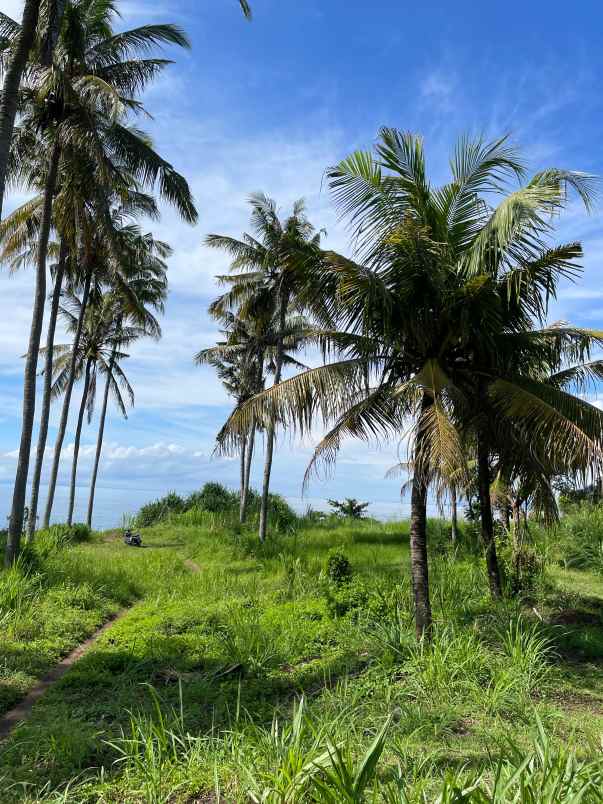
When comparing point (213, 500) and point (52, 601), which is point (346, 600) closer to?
point (52, 601)

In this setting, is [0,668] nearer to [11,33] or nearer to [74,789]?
[74,789]

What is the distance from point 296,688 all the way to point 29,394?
868 centimetres

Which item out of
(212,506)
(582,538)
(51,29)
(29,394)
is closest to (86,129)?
(51,29)

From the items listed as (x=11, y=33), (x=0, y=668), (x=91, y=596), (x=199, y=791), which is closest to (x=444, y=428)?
(x=199, y=791)

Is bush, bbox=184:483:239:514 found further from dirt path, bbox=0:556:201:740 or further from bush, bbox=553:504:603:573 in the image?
dirt path, bbox=0:556:201:740

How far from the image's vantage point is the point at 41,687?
7188 millimetres

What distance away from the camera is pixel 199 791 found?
427 cm

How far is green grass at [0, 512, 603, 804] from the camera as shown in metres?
3.91

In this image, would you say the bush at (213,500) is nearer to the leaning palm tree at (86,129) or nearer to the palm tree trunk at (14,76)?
the leaning palm tree at (86,129)

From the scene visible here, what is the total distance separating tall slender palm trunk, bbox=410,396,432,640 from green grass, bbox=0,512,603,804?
11.8 inches

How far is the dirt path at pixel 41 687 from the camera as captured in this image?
6000 millimetres

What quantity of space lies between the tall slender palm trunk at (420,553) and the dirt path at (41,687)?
4542mm

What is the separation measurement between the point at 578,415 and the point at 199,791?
587cm

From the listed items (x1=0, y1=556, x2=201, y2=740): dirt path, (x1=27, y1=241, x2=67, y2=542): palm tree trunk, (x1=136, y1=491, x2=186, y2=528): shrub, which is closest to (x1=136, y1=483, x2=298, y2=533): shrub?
(x1=136, y1=491, x2=186, y2=528): shrub
